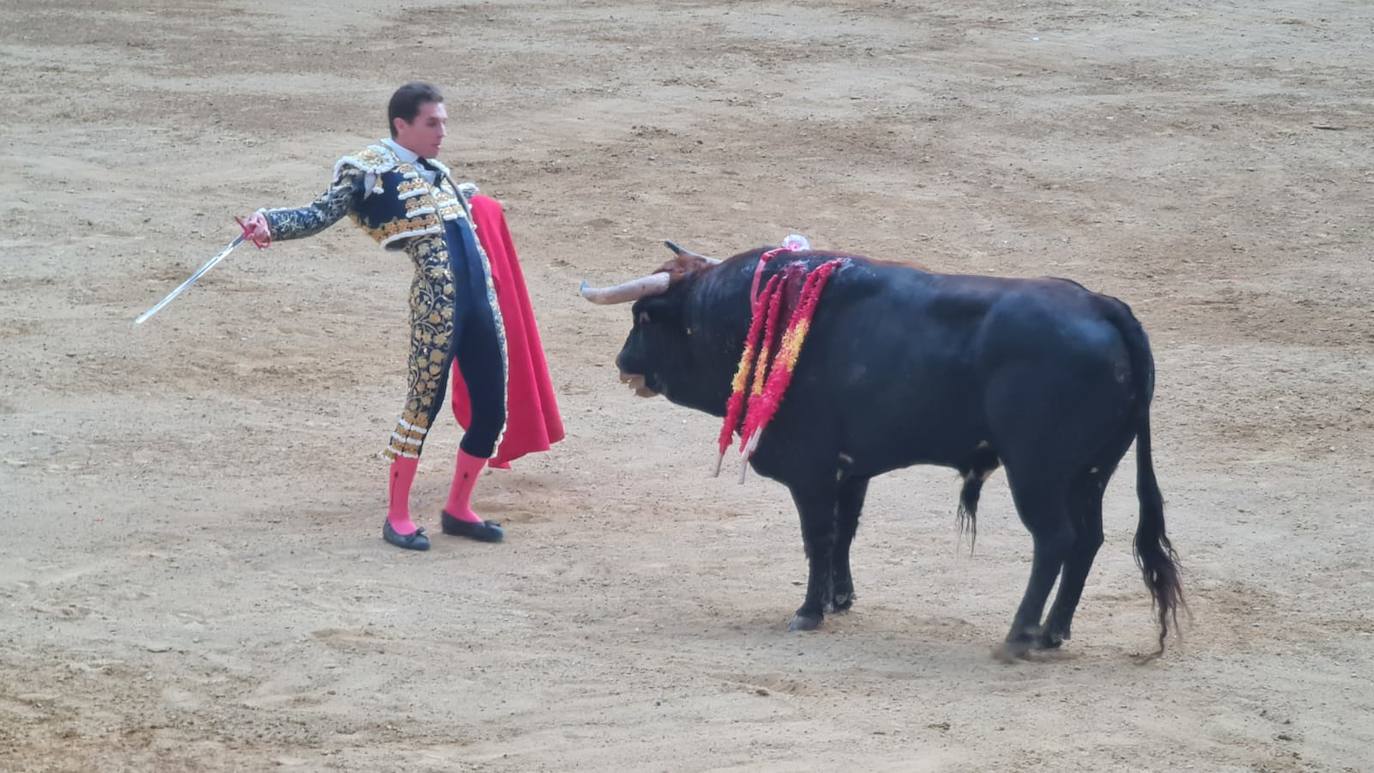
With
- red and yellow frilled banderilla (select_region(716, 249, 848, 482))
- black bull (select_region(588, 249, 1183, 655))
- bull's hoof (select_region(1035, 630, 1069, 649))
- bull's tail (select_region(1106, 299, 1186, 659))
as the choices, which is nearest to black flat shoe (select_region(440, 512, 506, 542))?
black bull (select_region(588, 249, 1183, 655))

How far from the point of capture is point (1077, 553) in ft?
22.8

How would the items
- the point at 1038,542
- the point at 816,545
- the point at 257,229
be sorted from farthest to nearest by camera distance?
the point at 257,229
the point at 816,545
the point at 1038,542

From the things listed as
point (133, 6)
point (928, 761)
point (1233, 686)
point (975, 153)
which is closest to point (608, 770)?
point (928, 761)

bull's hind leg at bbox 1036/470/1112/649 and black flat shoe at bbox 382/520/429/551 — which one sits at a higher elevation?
bull's hind leg at bbox 1036/470/1112/649

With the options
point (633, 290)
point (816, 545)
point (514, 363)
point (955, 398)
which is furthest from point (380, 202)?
point (955, 398)

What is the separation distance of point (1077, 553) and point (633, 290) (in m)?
2.06

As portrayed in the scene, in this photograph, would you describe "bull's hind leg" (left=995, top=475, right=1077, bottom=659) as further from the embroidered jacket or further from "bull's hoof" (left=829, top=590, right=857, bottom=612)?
the embroidered jacket

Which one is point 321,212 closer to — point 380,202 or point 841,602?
point 380,202

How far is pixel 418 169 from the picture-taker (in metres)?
7.93

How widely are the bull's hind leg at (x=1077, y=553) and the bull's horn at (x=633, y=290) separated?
1884mm

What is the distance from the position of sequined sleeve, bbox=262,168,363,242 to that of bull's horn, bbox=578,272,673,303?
1.03 meters

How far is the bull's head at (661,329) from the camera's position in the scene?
7.71m

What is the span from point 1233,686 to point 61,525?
497 centimetres

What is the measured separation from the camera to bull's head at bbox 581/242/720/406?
771 centimetres
